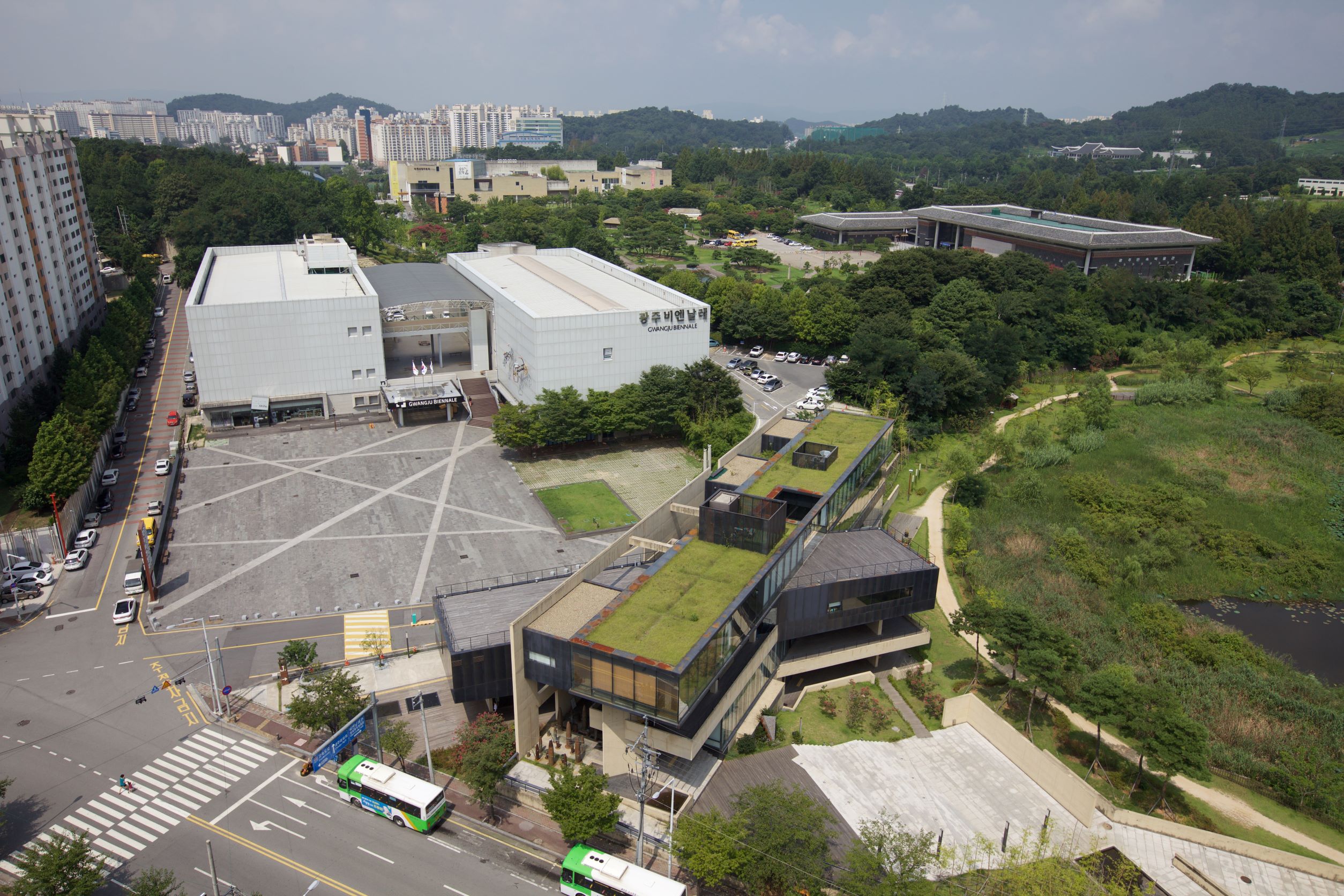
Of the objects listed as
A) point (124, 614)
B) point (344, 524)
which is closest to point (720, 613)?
point (344, 524)

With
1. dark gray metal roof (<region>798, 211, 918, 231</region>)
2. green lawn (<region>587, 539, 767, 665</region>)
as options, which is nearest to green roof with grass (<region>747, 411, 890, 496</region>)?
green lawn (<region>587, 539, 767, 665</region>)

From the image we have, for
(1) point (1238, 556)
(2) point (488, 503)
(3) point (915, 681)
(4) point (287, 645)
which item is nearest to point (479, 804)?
(4) point (287, 645)

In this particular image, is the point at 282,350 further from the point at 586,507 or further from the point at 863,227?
the point at 863,227

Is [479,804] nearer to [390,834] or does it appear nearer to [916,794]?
[390,834]

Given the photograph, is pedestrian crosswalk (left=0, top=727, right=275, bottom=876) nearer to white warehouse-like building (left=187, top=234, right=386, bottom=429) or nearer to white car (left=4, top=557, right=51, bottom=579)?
white car (left=4, top=557, right=51, bottom=579)

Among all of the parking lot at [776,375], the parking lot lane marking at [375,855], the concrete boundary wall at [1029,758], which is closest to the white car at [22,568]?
the parking lot lane marking at [375,855]

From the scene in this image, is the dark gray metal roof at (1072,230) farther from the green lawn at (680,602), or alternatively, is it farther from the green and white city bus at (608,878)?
the green and white city bus at (608,878)
